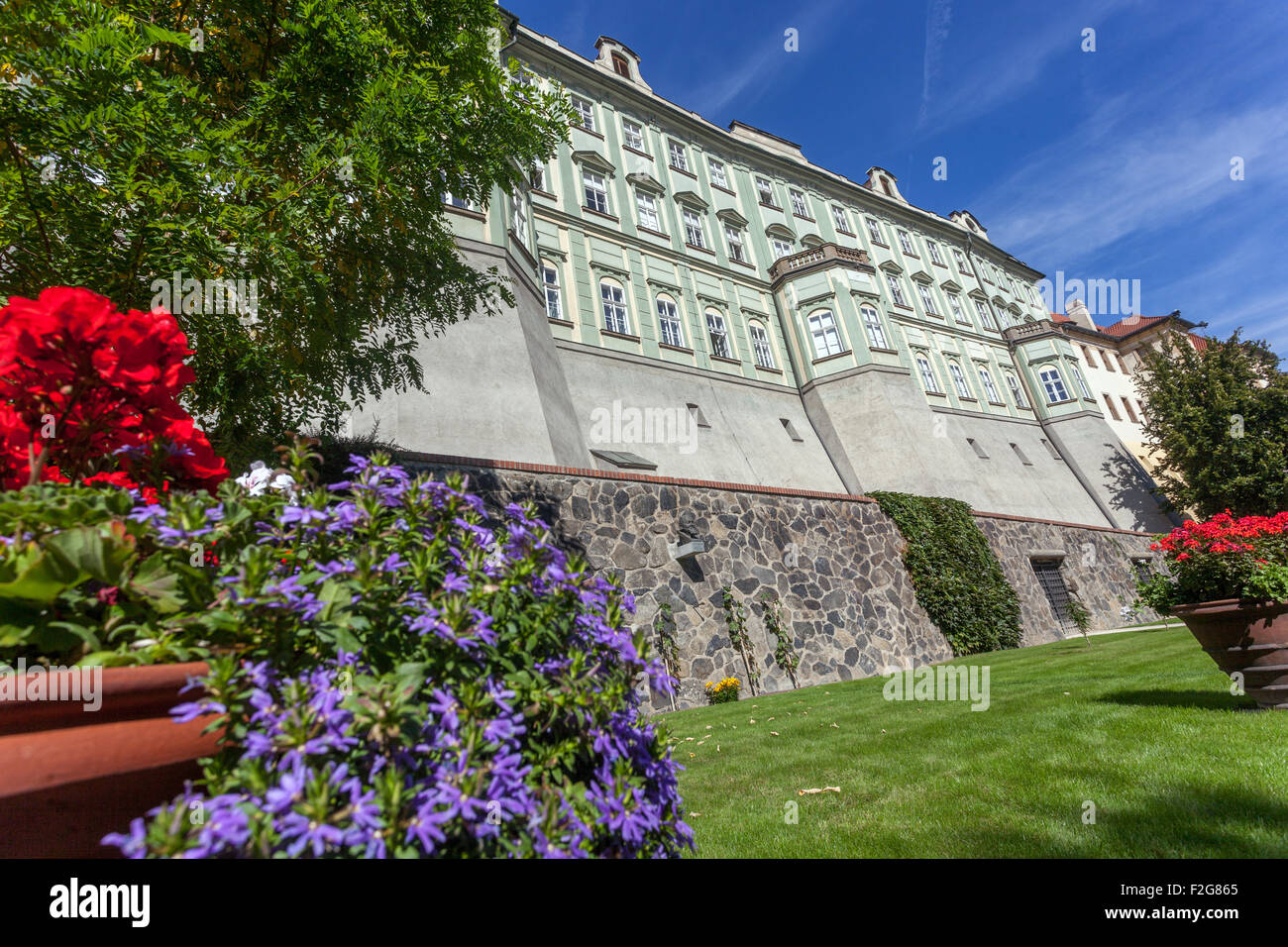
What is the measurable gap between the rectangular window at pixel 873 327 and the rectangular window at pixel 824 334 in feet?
3.80

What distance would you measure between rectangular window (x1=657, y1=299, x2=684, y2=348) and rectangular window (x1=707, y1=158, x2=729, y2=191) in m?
8.21

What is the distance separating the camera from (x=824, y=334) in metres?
22.1

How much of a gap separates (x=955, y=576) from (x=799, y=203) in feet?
67.3

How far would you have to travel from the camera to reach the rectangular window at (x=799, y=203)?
2675cm

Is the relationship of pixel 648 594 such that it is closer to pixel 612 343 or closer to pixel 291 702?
pixel 291 702

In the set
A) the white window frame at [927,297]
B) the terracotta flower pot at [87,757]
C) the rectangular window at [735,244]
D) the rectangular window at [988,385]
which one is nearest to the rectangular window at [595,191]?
the rectangular window at [735,244]

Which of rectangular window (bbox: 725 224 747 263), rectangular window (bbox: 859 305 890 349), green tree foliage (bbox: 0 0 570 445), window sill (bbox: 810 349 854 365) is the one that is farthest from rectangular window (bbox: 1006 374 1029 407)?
green tree foliage (bbox: 0 0 570 445)

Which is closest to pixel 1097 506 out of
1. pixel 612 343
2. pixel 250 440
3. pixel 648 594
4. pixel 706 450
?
pixel 706 450

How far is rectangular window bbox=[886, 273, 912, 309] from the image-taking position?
27.9 m

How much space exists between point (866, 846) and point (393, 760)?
2.70 meters

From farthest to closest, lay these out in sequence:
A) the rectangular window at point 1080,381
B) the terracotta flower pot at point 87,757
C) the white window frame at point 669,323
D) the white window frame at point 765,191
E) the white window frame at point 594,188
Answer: the rectangular window at point 1080,381, the white window frame at point 765,191, the white window frame at point 594,188, the white window frame at point 669,323, the terracotta flower pot at point 87,757

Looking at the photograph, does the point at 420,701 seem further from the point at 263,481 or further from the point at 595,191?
the point at 595,191

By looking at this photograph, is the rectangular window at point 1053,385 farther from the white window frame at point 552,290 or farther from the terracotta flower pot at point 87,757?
the terracotta flower pot at point 87,757

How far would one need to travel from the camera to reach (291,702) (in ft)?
3.03
